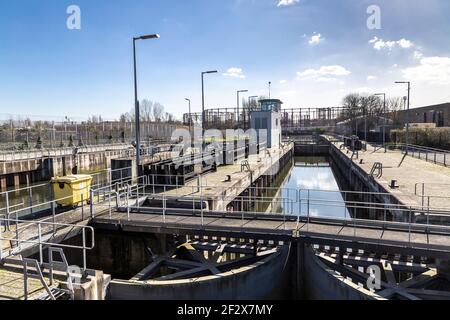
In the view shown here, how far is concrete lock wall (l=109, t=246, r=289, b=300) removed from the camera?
27.7ft

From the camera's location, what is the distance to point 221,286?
28.9ft

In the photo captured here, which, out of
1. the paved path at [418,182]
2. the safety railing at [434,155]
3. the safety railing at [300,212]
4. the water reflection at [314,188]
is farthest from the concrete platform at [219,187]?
the safety railing at [434,155]

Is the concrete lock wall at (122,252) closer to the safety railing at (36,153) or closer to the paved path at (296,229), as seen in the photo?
the paved path at (296,229)

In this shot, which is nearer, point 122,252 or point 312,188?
point 122,252

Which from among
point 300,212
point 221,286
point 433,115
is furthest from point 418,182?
point 433,115

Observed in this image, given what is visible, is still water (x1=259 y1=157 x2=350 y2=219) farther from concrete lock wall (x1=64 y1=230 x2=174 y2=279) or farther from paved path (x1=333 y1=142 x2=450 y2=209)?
concrete lock wall (x1=64 y1=230 x2=174 y2=279)

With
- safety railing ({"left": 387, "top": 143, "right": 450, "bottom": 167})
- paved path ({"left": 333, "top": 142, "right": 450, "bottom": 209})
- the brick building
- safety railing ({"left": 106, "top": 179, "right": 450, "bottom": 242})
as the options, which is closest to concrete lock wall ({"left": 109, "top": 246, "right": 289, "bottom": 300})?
safety railing ({"left": 106, "top": 179, "right": 450, "bottom": 242})

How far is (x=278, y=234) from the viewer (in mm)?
9398

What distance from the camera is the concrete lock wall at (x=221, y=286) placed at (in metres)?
8.44

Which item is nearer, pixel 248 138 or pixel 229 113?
pixel 248 138

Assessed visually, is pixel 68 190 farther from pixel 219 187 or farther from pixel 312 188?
pixel 312 188
